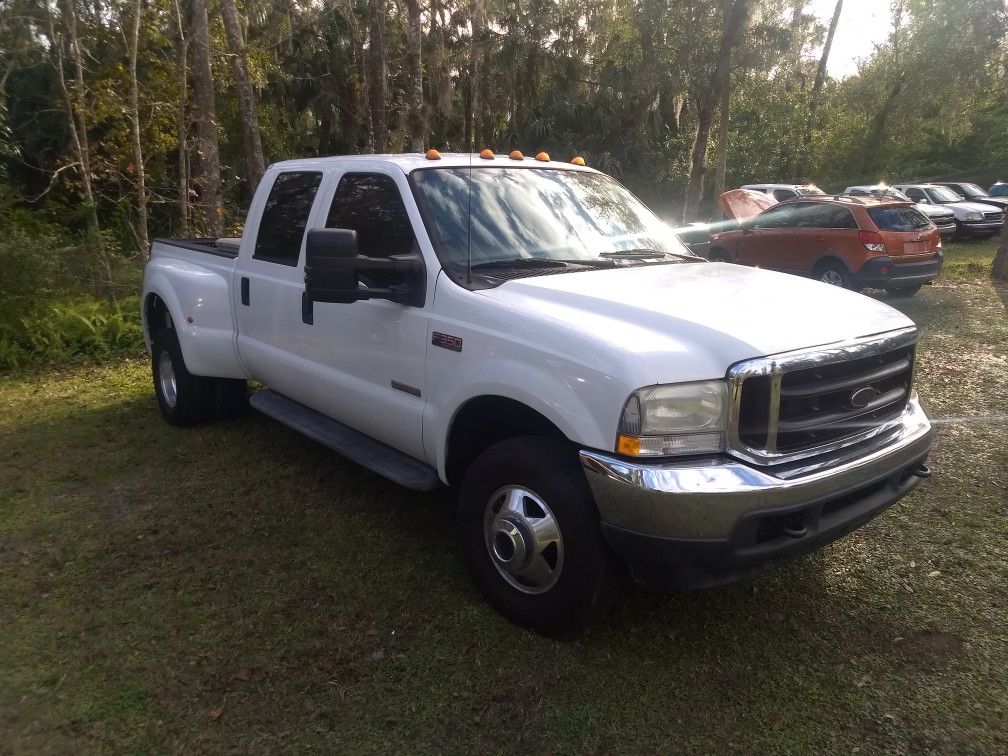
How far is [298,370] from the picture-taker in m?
4.64

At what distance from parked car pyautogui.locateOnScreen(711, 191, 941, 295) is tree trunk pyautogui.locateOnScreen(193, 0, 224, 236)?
8.38 m

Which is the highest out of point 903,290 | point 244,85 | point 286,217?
point 244,85

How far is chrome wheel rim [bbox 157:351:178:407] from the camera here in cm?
616

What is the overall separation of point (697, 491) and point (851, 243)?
9.72 m

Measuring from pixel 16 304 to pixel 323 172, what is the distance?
586 cm

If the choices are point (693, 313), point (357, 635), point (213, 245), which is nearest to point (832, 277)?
point (213, 245)

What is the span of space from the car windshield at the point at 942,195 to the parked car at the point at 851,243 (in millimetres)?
11472

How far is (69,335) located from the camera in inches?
346

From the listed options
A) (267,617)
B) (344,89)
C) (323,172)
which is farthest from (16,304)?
(344,89)

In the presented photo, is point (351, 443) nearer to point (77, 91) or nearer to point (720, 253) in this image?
point (720, 253)

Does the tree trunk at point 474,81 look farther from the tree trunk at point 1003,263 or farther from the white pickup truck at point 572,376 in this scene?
the white pickup truck at point 572,376

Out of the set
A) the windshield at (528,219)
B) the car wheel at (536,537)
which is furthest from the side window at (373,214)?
the car wheel at (536,537)

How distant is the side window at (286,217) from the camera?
183 inches

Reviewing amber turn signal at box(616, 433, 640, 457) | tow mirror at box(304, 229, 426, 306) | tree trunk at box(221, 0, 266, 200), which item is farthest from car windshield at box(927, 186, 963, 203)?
amber turn signal at box(616, 433, 640, 457)
